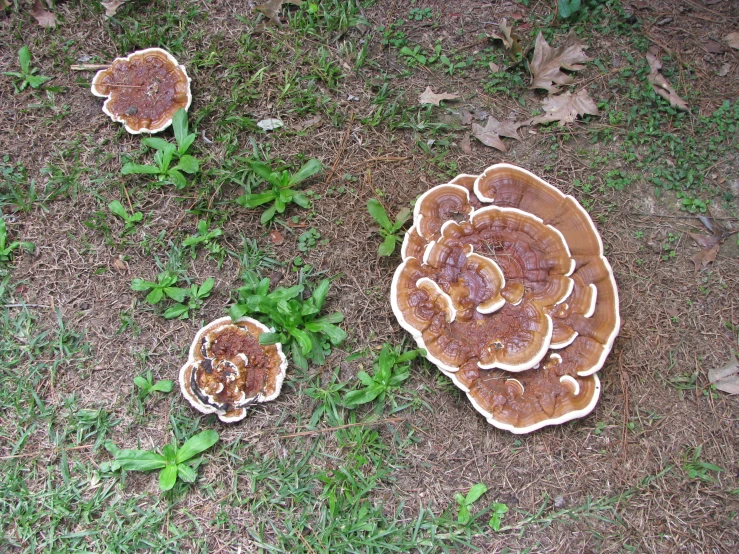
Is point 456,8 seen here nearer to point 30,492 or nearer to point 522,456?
point 522,456

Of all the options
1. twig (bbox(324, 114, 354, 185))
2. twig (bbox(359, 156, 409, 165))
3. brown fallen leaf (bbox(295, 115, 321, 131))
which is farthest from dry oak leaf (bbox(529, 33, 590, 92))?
brown fallen leaf (bbox(295, 115, 321, 131))

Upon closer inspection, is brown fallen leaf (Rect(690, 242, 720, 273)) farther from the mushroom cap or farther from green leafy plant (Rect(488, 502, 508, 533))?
green leafy plant (Rect(488, 502, 508, 533))

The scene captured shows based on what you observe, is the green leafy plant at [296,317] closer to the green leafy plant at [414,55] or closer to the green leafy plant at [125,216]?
the green leafy plant at [125,216]

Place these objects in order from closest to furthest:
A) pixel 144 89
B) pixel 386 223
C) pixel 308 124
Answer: pixel 386 223
pixel 144 89
pixel 308 124

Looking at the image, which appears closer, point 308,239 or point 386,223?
point 386,223

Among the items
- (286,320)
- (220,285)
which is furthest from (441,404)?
(220,285)

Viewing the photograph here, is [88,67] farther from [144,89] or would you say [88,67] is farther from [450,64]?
[450,64]

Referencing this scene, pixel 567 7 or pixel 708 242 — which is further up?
pixel 567 7

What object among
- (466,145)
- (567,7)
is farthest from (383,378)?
(567,7)
